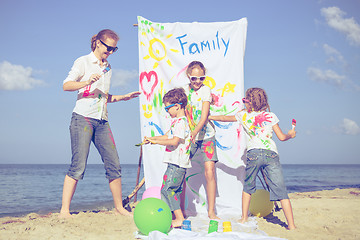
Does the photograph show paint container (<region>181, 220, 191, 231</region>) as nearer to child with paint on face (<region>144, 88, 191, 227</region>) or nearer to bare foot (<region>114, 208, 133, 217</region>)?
child with paint on face (<region>144, 88, 191, 227</region>)

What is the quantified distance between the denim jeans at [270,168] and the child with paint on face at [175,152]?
704 millimetres

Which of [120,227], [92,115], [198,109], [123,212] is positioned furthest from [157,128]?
[120,227]

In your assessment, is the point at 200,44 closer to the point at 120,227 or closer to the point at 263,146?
the point at 263,146

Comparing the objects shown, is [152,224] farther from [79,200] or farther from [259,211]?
[79,200]

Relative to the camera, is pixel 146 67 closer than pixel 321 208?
Yes

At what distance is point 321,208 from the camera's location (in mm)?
5066

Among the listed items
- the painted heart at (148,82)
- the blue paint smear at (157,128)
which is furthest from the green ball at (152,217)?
the painted heart at (148,82)

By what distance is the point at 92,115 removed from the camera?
372 cm

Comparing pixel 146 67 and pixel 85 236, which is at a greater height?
pixel 146 67

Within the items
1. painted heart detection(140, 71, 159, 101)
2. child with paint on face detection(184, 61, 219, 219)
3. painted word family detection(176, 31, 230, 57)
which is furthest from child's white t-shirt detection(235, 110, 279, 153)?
painted heart detection(140, 71, 159, 101)

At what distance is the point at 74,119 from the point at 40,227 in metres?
1.15

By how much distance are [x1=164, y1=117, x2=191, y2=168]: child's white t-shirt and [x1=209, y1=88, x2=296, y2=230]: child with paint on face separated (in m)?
0.70

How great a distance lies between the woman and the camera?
11.9ft

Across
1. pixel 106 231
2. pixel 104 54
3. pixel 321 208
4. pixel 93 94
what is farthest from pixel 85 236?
pixel 321 208
